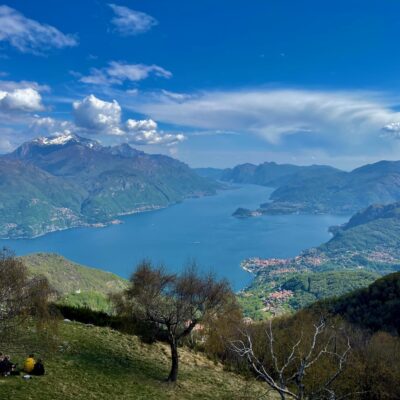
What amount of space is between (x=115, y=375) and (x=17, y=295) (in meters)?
7.56

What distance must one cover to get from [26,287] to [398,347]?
104 ft

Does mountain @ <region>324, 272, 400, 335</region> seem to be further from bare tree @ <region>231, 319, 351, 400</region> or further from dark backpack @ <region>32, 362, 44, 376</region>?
dark backpack @ <region>32, 362, 44, 376</region>

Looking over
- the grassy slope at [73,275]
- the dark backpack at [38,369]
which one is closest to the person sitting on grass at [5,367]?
the dark backpack at [38,369]

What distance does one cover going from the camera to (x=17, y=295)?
53.0 feet

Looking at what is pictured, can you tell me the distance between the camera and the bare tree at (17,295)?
15.9 meters

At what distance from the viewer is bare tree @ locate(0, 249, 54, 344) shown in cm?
1588


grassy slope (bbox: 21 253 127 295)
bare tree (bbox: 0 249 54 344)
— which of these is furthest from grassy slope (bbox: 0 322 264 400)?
grassy slope (bbox: 21 253 127 295)

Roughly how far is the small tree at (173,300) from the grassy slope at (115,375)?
185cm

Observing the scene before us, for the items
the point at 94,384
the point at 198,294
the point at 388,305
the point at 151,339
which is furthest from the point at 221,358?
the point at 388,305

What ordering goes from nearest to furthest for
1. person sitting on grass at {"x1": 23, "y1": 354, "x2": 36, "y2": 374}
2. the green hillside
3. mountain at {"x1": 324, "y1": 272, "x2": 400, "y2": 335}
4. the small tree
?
1. person sitting on grass at {"x1": 23, "y1": 354, "x2": 36, "y2": 374}
2. the small tree
3. mountain at {"x1": 324, "y1": 272, "x2": 400, "y2": 335}
4. the green hillside

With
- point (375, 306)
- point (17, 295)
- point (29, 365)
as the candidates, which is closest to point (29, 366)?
point (29, 365)

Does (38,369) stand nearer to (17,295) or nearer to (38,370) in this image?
(38,370)

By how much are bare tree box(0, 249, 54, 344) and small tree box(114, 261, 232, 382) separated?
599 cm

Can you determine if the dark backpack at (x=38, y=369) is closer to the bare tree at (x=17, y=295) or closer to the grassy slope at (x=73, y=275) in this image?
the bare tree at (x=17, y=295)
